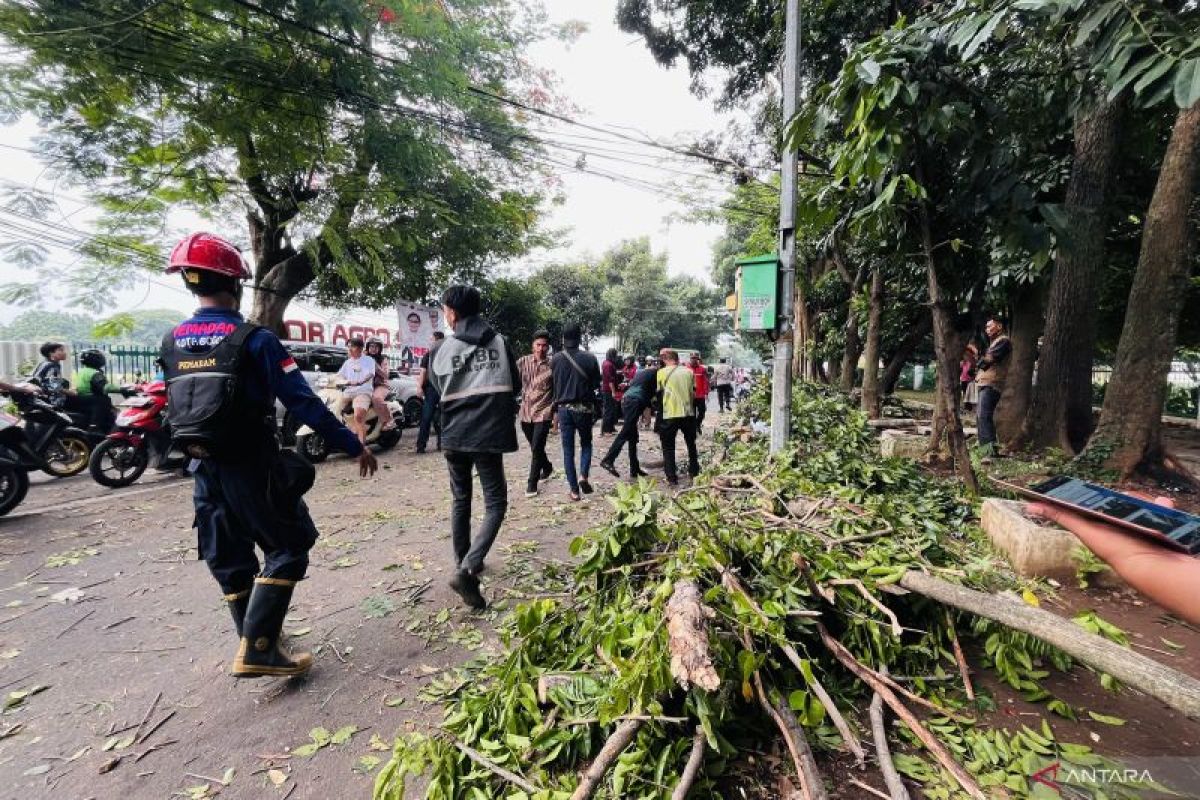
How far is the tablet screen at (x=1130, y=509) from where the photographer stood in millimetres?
1596

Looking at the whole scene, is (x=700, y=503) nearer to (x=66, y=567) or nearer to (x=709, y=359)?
(x=66, y=567)

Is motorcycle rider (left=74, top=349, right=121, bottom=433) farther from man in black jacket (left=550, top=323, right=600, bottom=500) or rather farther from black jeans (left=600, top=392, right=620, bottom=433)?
black jeans (left=600, top=392, right=620, bottom=433)

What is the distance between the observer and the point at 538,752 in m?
1.70

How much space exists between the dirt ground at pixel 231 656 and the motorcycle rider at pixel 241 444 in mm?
321

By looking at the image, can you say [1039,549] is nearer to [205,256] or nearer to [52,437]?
[205,256]

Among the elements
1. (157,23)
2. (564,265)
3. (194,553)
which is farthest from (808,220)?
(564,265)

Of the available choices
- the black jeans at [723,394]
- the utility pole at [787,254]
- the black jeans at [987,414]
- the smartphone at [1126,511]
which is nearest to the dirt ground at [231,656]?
the smartphone at [1126,511]

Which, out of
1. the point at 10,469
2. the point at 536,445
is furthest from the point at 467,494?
the point at 10,469

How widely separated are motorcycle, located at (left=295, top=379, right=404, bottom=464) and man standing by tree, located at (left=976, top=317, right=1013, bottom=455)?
849cm

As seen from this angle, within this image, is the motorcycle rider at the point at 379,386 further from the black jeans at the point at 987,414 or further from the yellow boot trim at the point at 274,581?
the black jeans at the point at 987,414

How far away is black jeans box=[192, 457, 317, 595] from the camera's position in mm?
2295

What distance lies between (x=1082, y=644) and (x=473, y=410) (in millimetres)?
2941

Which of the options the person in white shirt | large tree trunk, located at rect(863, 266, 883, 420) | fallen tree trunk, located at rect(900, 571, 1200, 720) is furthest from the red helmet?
large tree trunk, located at rect(863, 266, 883, 420)

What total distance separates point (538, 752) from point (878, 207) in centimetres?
398
